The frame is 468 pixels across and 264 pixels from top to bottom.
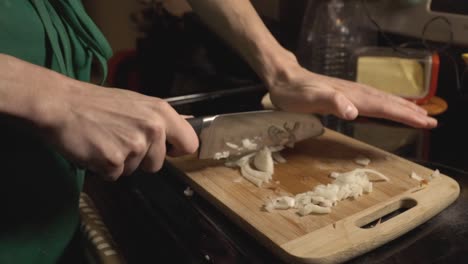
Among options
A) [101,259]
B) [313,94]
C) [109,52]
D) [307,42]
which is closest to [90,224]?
[101,259]

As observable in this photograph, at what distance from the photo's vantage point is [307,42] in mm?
1275

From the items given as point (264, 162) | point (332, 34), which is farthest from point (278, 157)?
point (332, 34)

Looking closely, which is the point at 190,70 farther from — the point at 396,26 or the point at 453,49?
the point at 453,49

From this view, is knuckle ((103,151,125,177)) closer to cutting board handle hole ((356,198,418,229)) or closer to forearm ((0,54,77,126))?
forearm ((0,54,77,126))

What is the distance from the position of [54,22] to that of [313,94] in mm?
402

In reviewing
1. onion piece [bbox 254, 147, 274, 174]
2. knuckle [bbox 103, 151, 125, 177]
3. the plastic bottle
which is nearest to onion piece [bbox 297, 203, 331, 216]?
onion piece [bbox 254, 147, 274, 174]

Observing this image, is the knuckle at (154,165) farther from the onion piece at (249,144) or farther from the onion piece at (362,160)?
the onion piece at (362,160)

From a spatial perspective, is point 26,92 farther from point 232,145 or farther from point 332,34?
point 332,34

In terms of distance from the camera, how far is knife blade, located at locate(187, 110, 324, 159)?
28.8 inches

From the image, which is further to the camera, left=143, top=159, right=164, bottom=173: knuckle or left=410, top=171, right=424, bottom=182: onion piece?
left=410, top=171, right=424, bottom=182: onion piece

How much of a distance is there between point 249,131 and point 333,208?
205mm

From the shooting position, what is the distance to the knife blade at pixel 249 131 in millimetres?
731

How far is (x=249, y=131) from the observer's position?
0.77 metres

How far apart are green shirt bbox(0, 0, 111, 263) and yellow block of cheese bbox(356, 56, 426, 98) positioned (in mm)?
548
